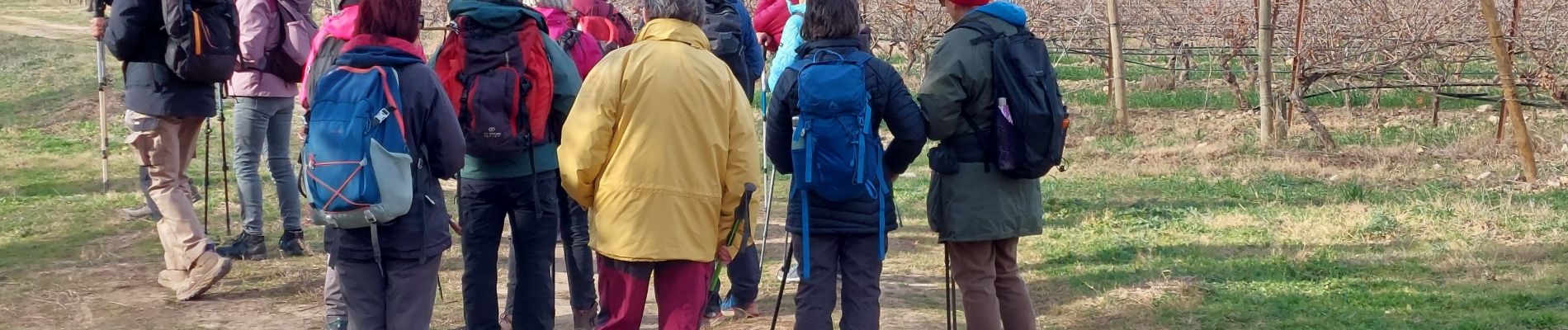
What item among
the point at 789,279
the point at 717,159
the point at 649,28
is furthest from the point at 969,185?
the point at 789,279

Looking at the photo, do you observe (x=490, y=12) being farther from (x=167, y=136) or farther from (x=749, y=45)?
(x=167, y=136)

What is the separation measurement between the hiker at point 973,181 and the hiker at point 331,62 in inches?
66.5

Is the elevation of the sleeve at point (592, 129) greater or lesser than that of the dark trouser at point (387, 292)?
greater

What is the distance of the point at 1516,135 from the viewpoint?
770 centimetres

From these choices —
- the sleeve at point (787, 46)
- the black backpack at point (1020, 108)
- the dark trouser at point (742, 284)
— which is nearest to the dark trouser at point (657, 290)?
the black backpack at point (1020, 108)

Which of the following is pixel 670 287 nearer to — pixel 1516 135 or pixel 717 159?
pixel 717 159

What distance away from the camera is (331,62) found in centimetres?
393

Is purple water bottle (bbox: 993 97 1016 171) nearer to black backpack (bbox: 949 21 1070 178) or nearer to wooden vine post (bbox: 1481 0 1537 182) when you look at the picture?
black backpack (bbox: 949 21 1070 178)

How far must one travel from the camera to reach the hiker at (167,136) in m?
5.18

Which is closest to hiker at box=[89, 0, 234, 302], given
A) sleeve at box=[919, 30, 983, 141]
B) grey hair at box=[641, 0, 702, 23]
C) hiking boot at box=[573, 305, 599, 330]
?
hiking boot at box=[573, 305, 599, 330]

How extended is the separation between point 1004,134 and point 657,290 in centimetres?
113

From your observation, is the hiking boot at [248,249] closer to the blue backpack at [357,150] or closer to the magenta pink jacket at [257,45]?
the magenta pink jacket at [257,45]

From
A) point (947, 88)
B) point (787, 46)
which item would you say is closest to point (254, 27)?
point (787, 46)

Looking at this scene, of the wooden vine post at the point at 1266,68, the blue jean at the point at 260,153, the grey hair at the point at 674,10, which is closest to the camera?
the grey hair at the point at 674,10
